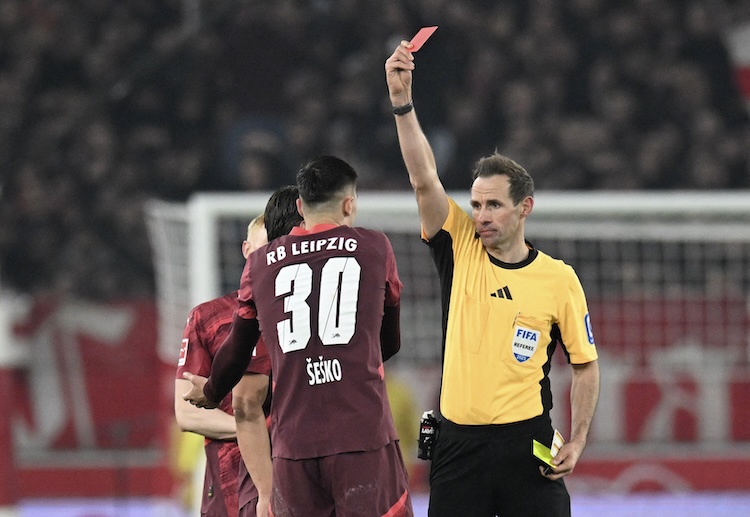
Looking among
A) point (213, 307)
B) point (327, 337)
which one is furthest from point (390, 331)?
point (213, 307)

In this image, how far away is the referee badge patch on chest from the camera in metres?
3.73

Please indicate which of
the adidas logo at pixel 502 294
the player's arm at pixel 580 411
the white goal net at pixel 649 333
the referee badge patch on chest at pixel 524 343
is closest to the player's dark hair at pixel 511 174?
the adidas logo at pixel 502 294

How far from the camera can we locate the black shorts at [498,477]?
145 inches

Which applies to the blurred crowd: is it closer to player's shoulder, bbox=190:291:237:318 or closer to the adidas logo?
player's shoulder, bbox=190:291:237:318

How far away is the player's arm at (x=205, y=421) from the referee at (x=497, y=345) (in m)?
0.65

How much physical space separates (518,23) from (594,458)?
516cm

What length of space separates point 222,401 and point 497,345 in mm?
864

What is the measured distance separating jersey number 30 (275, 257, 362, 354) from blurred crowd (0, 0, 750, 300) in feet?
24.3

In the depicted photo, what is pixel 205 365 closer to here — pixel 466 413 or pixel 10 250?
pixel 466 413

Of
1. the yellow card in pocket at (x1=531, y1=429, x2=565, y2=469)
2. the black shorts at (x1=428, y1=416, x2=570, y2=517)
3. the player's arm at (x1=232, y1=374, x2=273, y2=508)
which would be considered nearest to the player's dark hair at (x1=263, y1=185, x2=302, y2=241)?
the player's arm at (x1=232, y1=374, x2=273, y2=508)

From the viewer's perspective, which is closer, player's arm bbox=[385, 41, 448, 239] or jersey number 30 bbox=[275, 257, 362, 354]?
jersey number 30 bbox=[275, 257, 362, 354]

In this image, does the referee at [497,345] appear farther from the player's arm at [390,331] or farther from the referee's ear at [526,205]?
the player's arm at [390,331]

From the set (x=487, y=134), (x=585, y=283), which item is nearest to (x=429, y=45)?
(x=487, y=134)

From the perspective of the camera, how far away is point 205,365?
3736mm
